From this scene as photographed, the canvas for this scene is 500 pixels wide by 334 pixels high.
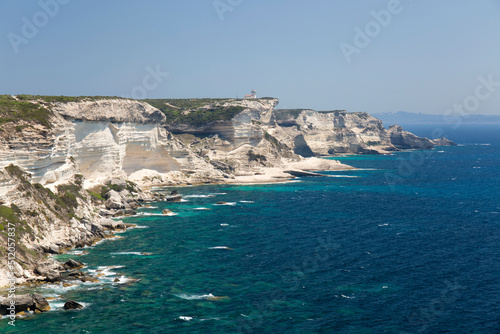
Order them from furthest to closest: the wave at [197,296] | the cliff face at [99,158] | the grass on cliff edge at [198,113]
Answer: the grass on cliff edge at [198,113] < the cliff face at [99,158] < the wave at [197,296]

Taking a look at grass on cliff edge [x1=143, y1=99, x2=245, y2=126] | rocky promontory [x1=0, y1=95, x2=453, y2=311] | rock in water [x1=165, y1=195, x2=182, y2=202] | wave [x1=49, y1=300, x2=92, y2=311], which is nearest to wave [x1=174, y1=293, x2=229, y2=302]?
wave [x1=49, y1=300, x2=92, y2=311]

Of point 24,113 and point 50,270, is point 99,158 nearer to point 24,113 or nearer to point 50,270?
point 24,113

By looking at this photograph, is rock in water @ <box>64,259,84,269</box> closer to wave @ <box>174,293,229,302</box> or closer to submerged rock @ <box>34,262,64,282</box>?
submerged rock @ <box>34,262,64,282</box>

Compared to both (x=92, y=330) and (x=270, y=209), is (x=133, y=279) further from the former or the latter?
(x=270, y=209)

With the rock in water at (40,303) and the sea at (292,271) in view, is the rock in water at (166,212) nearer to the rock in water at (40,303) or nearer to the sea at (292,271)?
the sea at (292,271)

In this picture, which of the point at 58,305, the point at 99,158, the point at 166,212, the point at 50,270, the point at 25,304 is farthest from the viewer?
the point at 99,158

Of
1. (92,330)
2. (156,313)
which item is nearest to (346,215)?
(156,313)

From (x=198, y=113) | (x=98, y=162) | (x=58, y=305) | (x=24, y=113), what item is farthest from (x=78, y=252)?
(x=198, y=113)

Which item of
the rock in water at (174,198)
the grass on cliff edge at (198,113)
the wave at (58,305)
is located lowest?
the wave at (58,305)

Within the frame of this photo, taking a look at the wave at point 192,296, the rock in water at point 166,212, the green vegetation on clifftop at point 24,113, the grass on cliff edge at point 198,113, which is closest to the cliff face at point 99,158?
the green vegetation on clifftop at point 24,113
